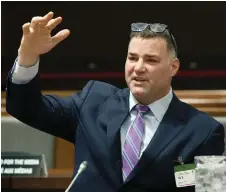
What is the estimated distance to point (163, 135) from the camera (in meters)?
1.44

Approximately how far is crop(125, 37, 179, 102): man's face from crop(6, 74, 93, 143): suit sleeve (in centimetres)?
21

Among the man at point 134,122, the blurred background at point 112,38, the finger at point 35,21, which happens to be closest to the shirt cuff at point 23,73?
the man at point 134,122

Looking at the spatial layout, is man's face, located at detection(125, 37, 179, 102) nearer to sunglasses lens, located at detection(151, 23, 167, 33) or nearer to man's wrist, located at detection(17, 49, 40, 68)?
sunglasses lens, located at detection(151, 23, 167, 33)

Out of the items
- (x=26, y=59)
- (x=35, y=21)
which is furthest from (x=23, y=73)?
(x=35, y=21)

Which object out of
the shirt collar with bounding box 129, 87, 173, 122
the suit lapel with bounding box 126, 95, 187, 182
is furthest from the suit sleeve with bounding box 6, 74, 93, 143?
the suit lapel with bounding box 126, 95, 187, 182

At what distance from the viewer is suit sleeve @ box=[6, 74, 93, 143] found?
54.4 inches

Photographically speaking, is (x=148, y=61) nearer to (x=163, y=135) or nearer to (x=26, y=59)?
(x=163, y=135)

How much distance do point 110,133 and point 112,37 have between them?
2.50 metres

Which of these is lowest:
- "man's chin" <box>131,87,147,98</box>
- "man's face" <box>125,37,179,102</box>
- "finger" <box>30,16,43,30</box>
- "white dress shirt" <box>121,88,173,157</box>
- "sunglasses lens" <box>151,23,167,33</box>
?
"white dress shirt" <box>121,88,173,157</box>

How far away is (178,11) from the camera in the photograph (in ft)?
12.1

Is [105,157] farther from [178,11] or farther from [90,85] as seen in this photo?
[178,11]

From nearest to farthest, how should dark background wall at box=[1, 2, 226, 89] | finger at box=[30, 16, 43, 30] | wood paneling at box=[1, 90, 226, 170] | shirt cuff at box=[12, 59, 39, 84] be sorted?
finger at box=[30, 16, 43, 30], shirt cuff at box=[12, 59, 39, 84], wood paneling at box=[1, 90, 226, 170], dark background wall at box=[1, 2, 226, 89]

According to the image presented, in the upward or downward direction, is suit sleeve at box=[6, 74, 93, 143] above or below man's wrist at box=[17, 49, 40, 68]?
below

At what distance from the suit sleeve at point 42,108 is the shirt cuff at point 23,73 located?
0.01m
